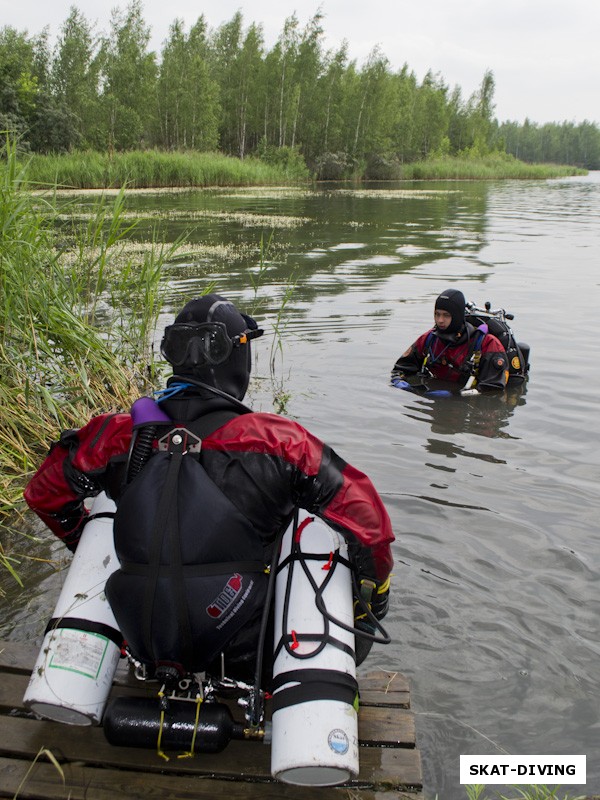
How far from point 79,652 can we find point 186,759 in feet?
1.59

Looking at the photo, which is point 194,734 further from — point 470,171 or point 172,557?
point 470,171

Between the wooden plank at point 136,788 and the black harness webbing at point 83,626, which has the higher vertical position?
the black harness webbing at point 83,626

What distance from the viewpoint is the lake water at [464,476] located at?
296 cm

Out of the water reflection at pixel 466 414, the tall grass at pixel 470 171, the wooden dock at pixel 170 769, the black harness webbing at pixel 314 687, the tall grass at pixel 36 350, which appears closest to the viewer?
the black harness webbing at pixel 314 687

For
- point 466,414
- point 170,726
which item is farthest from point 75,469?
point 466,414

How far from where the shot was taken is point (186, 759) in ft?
7.27

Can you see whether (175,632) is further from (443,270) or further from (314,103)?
(314,103)

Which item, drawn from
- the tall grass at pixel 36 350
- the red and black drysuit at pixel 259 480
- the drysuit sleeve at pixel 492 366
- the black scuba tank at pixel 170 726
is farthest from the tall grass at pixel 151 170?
the black scuba tank at pixel 170 726

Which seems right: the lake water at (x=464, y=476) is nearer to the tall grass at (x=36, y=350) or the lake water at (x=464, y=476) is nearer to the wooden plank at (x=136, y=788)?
the wooden plank at (x=136, y=788)

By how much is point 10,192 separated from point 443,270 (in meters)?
10.2

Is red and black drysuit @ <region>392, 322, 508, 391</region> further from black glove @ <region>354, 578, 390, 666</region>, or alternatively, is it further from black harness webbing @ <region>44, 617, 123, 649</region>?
black harness webbing @ <region>44, 617, 123, 649</region>

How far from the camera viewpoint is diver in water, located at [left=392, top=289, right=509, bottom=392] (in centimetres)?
679

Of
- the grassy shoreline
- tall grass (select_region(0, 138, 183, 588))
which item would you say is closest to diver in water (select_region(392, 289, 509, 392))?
tall grass (select_region(0, 138, 183, 588))

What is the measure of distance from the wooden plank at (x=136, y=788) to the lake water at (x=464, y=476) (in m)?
0.63
